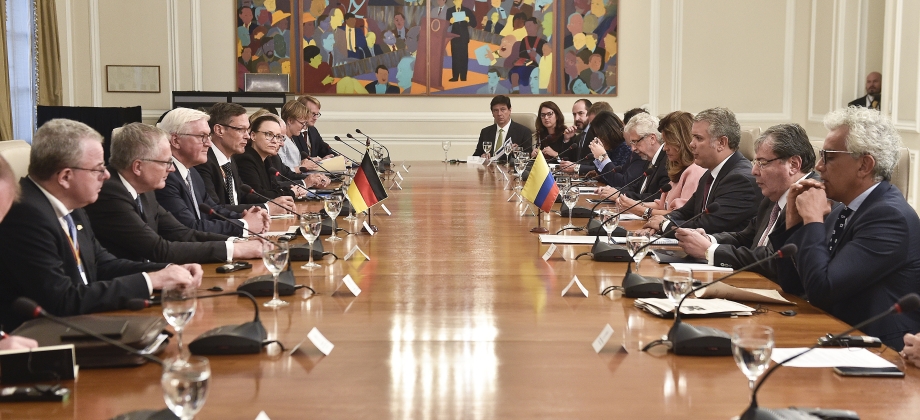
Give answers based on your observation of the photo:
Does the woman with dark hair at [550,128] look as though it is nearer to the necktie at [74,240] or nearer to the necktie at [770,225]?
the necktie at [770,225]

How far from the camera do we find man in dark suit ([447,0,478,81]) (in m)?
10.4

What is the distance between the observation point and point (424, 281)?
9.98 ft

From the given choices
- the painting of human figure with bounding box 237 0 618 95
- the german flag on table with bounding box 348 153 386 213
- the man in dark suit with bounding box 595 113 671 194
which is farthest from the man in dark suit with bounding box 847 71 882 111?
the german flag on table with bounding box 348 153 386 213

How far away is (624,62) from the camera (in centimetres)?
1048

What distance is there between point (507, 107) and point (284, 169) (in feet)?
9.71

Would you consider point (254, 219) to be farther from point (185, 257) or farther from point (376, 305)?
point (376, 305)

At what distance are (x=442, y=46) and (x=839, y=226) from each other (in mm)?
7616

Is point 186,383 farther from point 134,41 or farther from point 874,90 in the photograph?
point 134,41

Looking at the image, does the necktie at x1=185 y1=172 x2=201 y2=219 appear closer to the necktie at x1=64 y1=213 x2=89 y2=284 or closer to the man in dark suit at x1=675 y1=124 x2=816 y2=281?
the necktie at x1=64 y1=213 x2=89 y2=284

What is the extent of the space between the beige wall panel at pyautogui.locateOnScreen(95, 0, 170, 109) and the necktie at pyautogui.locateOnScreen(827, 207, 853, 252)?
827 centimetres

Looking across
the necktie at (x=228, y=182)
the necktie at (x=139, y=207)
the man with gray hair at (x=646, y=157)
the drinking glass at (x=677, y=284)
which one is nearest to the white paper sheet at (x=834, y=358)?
the drinking glass at (x=677, y=284)

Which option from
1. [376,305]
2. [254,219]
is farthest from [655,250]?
[254,219]

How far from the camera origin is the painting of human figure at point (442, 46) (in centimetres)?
1025

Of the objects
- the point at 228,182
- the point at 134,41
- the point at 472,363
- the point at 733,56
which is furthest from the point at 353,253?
the point at 733,56
